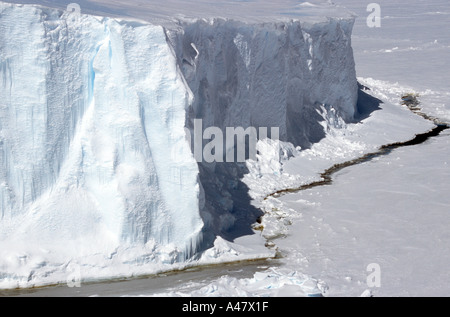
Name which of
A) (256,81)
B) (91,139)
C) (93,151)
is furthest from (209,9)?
(93,151)

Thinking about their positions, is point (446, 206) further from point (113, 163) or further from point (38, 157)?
point (38, 157)

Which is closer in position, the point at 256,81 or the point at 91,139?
the point at 91,139

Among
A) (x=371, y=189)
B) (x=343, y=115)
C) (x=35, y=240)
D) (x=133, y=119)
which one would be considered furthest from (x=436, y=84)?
(x=35, y=240)

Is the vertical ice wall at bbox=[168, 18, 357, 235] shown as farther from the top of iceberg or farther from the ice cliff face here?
the ice cliff face

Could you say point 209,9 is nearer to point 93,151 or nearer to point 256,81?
point 256,81

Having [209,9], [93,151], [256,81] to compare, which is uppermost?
[209,9]

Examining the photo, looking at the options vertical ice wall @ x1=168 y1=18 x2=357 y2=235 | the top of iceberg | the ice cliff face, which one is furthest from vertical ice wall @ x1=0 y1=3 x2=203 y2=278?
the top of iceberg

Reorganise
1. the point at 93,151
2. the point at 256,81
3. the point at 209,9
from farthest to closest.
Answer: the point at 209,9 → the point at 256,81 → the point at 93,151
